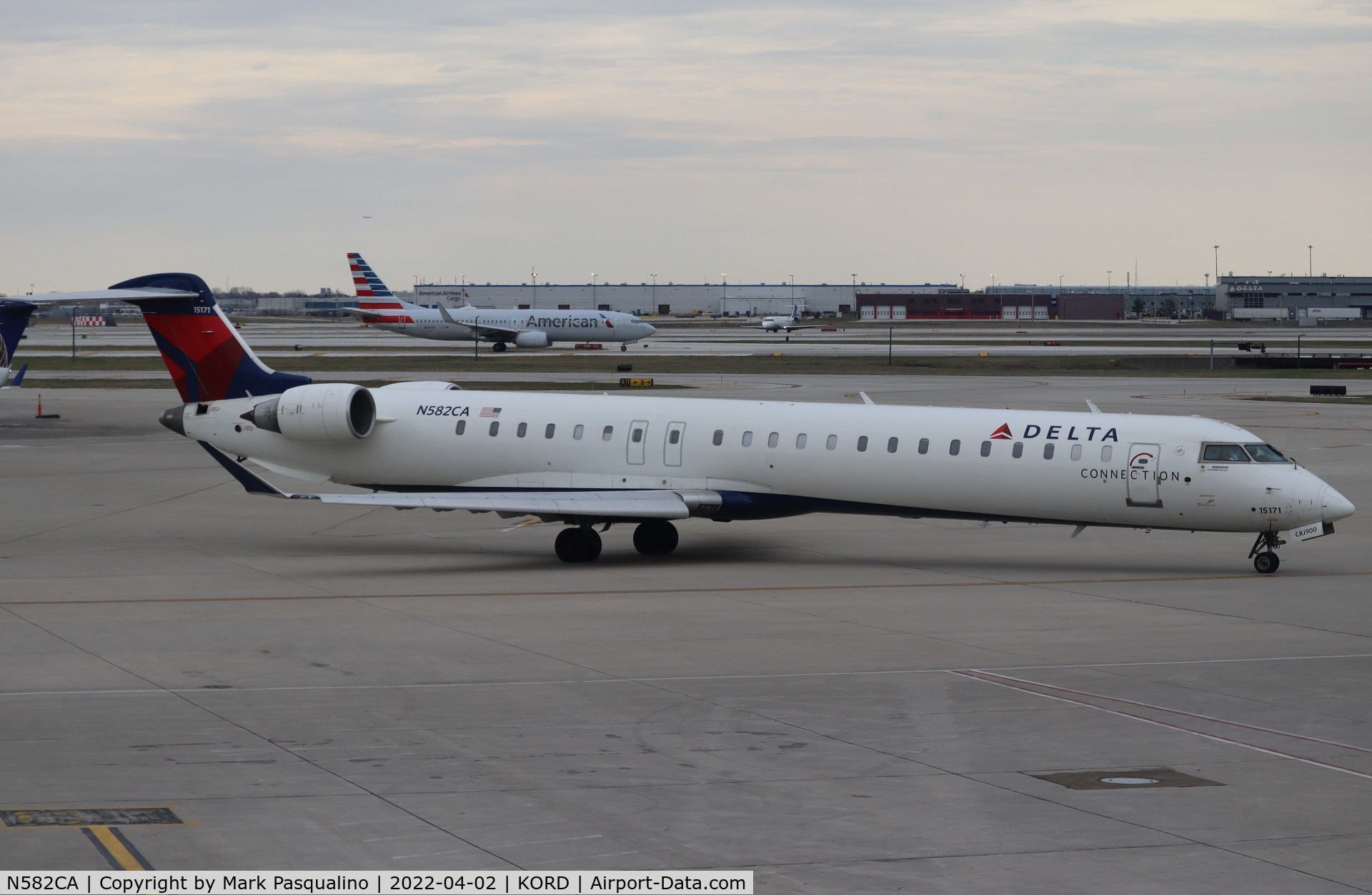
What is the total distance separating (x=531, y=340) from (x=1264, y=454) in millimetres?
90676

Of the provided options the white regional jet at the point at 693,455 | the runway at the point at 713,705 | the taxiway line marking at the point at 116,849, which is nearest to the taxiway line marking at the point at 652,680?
the runway at the point at 713,705

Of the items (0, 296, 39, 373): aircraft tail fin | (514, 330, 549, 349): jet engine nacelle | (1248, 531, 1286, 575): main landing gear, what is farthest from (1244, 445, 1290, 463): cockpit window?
(514, 330, 549, 349): jet engine nacelle

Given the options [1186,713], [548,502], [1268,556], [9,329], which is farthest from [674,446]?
[9,329]

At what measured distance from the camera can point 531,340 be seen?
113375 mm

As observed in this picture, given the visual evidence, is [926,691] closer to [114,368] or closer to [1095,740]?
[1095,740]

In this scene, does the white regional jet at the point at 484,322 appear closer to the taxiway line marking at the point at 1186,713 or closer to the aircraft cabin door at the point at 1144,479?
the aircraft cabin door at the point at 1144,479

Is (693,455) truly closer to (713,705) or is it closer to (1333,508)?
(1333,508)

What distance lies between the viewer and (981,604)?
23031 mm

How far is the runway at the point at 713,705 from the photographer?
38.0ft

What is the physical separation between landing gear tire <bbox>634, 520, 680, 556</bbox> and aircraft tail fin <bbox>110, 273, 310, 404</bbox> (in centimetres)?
765

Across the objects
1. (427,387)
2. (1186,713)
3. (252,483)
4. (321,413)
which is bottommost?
(1186,713)

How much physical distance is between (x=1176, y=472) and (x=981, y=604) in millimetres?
4488

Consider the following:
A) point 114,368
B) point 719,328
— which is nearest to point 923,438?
point 114,368

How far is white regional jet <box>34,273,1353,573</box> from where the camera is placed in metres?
25.3
